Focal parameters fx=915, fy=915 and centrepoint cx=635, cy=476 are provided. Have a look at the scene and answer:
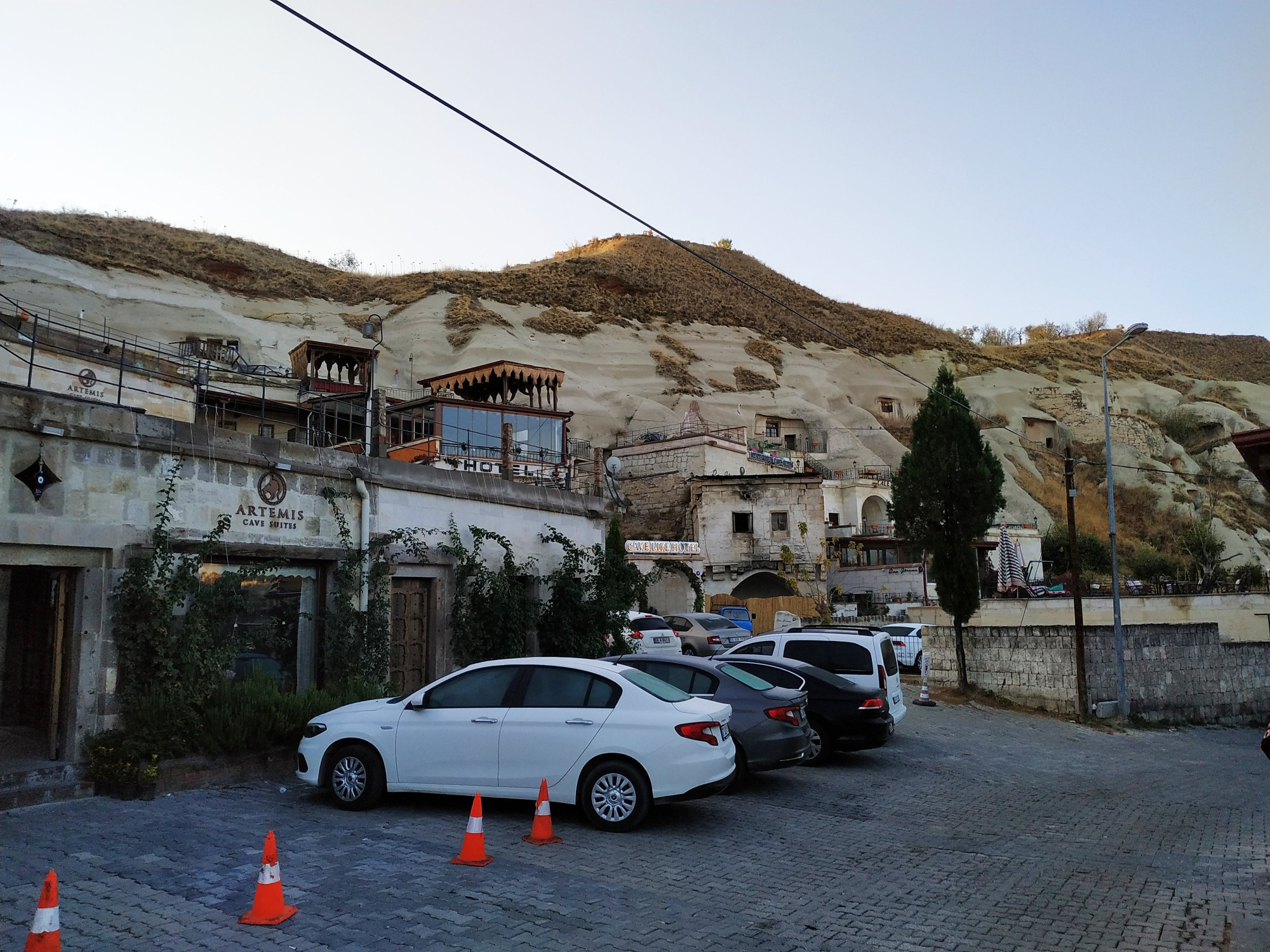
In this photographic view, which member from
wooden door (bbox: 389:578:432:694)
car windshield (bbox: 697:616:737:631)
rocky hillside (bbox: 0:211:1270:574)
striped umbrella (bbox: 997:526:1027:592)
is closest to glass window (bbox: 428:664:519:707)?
wooden door (bbox: 389:578:432:694)

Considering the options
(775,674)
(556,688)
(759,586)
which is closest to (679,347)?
(759,586)

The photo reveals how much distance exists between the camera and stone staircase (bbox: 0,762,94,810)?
841 cm

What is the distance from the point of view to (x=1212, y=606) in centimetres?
3291

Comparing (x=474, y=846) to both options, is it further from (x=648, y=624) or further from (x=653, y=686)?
(x=648, y=624)

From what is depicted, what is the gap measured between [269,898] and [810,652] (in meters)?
9.86

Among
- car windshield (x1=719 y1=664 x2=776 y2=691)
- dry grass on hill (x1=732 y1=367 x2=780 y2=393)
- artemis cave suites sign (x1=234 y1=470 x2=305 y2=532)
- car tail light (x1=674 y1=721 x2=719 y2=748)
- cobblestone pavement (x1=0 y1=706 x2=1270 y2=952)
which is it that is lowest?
cobblestone pavement (x1=0 y1=706 x2=1270 y2=952)

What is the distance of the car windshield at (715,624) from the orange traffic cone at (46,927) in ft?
74.3

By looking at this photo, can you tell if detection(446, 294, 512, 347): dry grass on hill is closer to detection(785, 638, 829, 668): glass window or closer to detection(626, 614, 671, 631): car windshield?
detection(626, 614, 671, 631): car windshield

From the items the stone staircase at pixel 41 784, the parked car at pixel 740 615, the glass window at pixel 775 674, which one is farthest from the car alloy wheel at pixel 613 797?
the parked car at pixel 740 615

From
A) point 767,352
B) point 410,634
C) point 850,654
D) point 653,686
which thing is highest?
point 767,352

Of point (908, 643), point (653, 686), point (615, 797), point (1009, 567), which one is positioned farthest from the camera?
point (1009, 567)

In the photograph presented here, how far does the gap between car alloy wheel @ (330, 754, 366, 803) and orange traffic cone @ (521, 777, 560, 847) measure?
1879 millimetres

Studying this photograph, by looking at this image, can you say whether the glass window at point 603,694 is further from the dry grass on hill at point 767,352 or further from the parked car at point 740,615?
the dry grass on hill at point 767,352

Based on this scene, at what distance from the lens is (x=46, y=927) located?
183 inches
